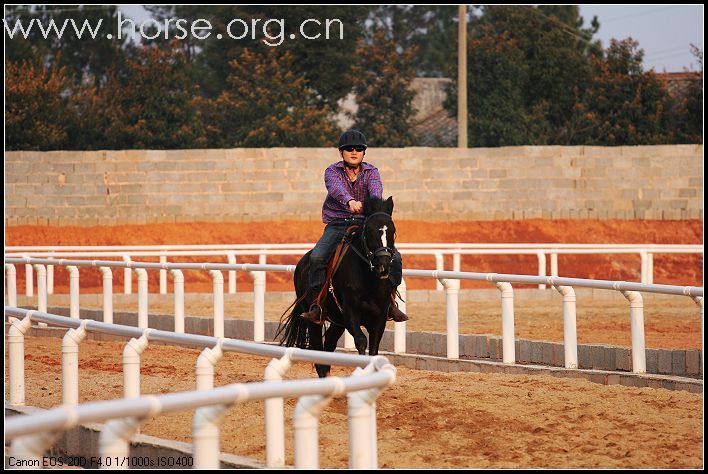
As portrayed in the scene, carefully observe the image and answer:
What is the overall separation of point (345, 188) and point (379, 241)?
0.80 meters

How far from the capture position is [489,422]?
9719 millimetres

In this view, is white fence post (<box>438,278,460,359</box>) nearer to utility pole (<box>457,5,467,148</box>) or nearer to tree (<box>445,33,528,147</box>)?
utility pole (<box>457,5,467,148</box>)

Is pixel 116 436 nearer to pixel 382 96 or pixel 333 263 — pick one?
pixel 333 263

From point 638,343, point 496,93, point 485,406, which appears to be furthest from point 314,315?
point 496,93

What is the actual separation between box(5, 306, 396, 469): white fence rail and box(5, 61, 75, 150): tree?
3619cm

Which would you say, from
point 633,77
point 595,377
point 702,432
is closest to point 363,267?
point 595,377

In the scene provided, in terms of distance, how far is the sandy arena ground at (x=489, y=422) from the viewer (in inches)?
335

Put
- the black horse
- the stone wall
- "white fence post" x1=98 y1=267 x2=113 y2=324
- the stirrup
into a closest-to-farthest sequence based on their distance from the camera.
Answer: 1. the black horse
2. the stirrup
3. "white fence post" x1=98 y1=267 x2=113 y2=324
4. the stone wall

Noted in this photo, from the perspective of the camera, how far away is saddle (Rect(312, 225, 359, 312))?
38.1ft

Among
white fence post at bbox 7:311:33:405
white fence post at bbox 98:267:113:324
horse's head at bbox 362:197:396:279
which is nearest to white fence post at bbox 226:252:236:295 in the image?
white fence post at bbox 98:267:113:324

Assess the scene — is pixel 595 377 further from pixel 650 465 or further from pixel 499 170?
pixel 499 170

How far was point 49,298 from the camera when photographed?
2412cm

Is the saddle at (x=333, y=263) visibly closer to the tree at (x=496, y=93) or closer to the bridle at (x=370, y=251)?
the bridle at (x=370, y=251)

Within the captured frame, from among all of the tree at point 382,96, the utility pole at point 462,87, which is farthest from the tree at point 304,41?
the utility pole at point 462,87
